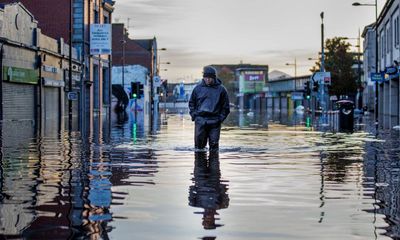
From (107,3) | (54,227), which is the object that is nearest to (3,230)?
(54,227)

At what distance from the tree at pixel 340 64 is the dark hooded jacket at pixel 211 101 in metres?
89.8

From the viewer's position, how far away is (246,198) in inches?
351

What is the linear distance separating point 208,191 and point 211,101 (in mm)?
6938

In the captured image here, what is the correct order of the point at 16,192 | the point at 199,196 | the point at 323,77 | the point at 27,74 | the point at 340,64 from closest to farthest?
1. the point at 199,196
2. the point at 16,192
3. the point at 27,74
4. the point at 323,77
5. the point at 340,64

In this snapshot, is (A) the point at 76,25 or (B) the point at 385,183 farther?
(A) the point at 76,25

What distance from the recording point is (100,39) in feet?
192

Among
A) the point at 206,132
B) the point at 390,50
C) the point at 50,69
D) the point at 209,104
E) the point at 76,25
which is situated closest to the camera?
the point at 209,104

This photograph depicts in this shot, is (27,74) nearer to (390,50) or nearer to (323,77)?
(323,77)

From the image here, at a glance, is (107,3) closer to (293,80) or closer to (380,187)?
(380,187)

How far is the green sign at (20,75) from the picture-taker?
43.4 metres

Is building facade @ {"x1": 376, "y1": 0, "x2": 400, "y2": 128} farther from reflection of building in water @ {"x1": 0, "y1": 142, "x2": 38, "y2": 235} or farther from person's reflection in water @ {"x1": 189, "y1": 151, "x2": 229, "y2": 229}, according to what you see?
reflection of building in water @ {"x1": 0, "y1": 142, "x2": 38, "y2": 235}

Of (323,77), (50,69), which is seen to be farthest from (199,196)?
(323,77)

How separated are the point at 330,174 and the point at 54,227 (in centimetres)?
618

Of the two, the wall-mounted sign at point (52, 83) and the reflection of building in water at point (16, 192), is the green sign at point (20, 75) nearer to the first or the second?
the wall-mounted sign at point (52, 83)
